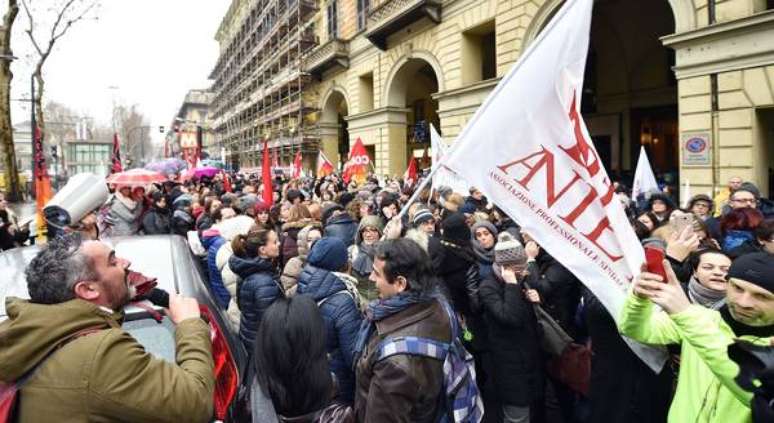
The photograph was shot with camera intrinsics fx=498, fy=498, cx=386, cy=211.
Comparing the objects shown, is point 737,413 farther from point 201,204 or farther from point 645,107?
point 645,107

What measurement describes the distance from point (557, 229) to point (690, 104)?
11716mm

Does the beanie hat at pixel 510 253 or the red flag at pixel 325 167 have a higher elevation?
the red flag at pixel 325 167

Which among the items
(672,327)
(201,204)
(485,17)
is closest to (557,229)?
(672,327)

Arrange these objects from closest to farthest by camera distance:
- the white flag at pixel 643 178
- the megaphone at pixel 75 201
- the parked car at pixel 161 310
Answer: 1. the parked car at pixel 161 310
2. the megaphone at pixel 75 201
3. the white flag at pixel 643 178

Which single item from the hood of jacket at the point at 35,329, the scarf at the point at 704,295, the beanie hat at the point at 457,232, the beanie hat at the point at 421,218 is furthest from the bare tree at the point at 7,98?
the scarf at the point at 704,295

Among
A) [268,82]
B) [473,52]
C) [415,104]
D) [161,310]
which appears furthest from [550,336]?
[268,82]

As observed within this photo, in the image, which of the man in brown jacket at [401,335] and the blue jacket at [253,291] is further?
the blue jacket at [253,291]

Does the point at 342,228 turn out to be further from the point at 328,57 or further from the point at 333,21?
the point at 333,21

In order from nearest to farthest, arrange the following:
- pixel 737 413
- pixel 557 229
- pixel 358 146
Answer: pixel 737 413 → pixel 557 229 → pixel 358 146

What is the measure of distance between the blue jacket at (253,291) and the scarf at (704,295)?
264 centimetres

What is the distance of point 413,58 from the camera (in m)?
22.4

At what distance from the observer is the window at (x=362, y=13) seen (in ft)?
86.2

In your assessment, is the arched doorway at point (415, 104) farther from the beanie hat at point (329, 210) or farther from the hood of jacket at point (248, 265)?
the hood of jacket at point (248, 265)

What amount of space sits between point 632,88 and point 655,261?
65.1ft
